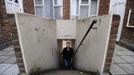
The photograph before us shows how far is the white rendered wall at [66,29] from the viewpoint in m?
3.69

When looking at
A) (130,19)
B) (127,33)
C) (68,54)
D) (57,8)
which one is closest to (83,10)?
(57,8)

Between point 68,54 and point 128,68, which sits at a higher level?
point 128,68

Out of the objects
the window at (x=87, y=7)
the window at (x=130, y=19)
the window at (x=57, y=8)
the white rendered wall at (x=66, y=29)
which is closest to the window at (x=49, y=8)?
the window at (x=57, y=8)

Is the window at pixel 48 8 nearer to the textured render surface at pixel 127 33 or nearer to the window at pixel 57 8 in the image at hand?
the window at pixel 57 8

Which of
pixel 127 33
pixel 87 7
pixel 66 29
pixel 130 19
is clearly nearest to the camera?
pixel 130 19

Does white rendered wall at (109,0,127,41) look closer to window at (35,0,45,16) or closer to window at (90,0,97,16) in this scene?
window at (90,0,97,16)

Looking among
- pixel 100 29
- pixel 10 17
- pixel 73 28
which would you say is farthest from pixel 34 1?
pixel 100 29

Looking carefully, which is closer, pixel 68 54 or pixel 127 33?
pixel 68 54

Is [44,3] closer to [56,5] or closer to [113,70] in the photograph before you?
[56,5]

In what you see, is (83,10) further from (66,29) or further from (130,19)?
(130,19)

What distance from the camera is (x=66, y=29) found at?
3.81 meters

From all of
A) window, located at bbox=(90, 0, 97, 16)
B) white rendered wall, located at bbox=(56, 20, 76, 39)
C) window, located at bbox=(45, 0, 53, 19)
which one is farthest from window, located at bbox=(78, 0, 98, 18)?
white rendered wall, located at bbox=(56, 20, 76, 39)

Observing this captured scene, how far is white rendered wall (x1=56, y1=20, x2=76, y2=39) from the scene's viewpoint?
369 cm

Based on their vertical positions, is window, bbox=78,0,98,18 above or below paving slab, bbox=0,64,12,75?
above
